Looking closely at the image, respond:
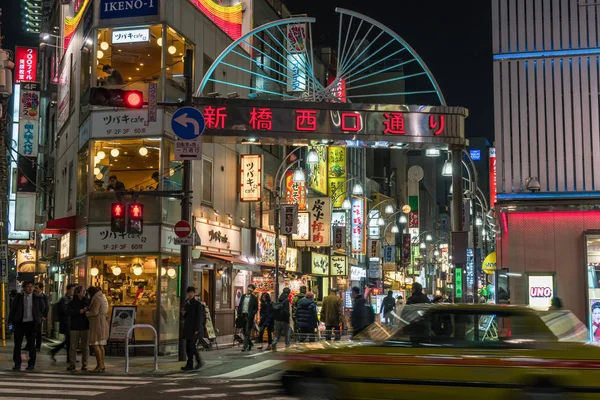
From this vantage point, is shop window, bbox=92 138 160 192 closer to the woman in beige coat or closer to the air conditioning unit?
the air conditioning unit

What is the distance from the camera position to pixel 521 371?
9867 mm

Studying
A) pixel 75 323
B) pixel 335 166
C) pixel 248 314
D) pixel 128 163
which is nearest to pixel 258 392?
pixel 75 323

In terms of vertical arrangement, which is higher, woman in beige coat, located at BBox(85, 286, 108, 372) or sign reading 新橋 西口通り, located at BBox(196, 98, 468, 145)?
sign reading 新橋 西口通り, located at BBox(196, 98, 468, 145)

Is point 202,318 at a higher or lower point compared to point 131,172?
lower

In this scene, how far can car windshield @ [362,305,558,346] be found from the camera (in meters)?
10.1

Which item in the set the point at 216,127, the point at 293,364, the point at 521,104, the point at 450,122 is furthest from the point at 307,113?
the point at 293,364

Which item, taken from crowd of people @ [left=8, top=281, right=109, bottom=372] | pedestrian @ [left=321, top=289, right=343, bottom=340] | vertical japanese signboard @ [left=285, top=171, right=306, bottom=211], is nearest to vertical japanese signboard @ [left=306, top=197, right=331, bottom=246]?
vertical japanese signboard @ [left=285, top=171, right=306, bottom=211]

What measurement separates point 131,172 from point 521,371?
1974 centimetres

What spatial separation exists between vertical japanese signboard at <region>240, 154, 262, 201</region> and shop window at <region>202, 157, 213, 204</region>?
249cm

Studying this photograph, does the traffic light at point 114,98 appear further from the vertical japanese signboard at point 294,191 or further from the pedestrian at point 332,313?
the vertical japanese signboard at point 294,191

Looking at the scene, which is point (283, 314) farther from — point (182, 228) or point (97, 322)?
point (97, 322)

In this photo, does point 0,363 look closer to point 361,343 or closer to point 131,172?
point 131,172

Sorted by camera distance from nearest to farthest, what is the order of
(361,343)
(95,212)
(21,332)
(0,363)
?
(361,343) < (21,332) < (0,363) < (95,212)

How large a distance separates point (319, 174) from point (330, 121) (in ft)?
76.2
